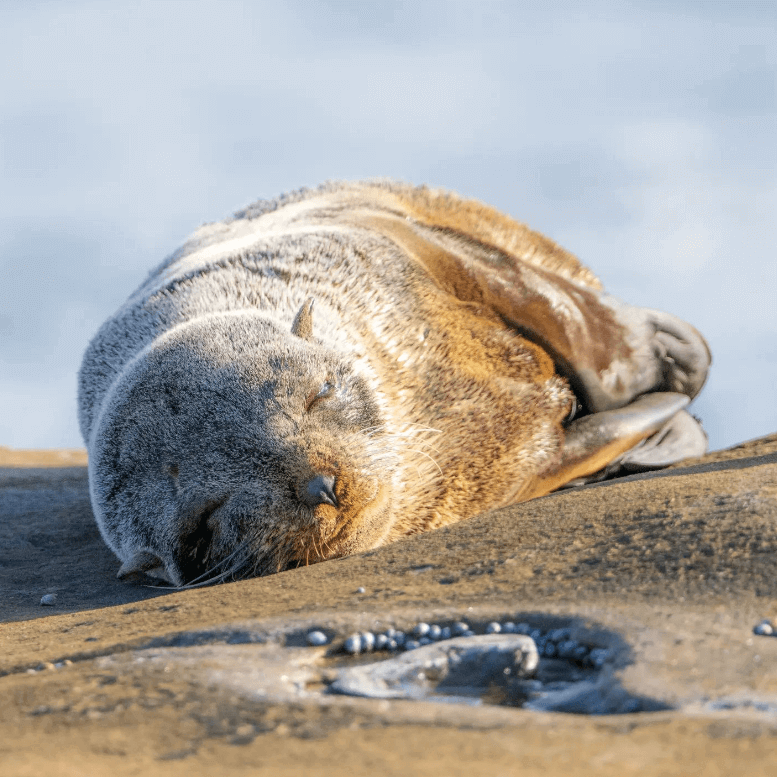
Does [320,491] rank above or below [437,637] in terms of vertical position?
above

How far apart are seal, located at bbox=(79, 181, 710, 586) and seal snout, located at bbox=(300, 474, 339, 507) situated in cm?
1

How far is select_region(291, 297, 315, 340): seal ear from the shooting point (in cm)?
531

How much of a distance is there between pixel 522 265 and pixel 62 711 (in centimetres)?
487

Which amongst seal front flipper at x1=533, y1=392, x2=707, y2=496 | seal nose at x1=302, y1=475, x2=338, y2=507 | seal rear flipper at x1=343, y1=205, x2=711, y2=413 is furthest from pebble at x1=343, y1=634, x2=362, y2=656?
seal rear flipper at x1=343, y1=205, x2=711, y2=413

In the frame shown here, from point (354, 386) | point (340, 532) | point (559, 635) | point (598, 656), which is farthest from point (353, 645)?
point (354, 386)

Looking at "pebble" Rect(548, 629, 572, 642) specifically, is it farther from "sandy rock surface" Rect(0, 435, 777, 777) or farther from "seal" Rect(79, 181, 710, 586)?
"seal" Rect(79, 181, 710, 586)

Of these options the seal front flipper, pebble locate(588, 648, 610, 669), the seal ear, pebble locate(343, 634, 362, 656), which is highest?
the seal ear

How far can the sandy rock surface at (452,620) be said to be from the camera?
2.19 meters

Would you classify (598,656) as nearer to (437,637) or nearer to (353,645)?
(437,637)

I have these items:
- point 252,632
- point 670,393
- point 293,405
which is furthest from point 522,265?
point 252,632

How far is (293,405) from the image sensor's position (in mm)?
4836

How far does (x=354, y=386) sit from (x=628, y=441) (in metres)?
2.38

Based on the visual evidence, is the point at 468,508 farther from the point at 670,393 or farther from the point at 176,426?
the point at 670,393

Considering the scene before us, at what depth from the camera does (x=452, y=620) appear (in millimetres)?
3277
